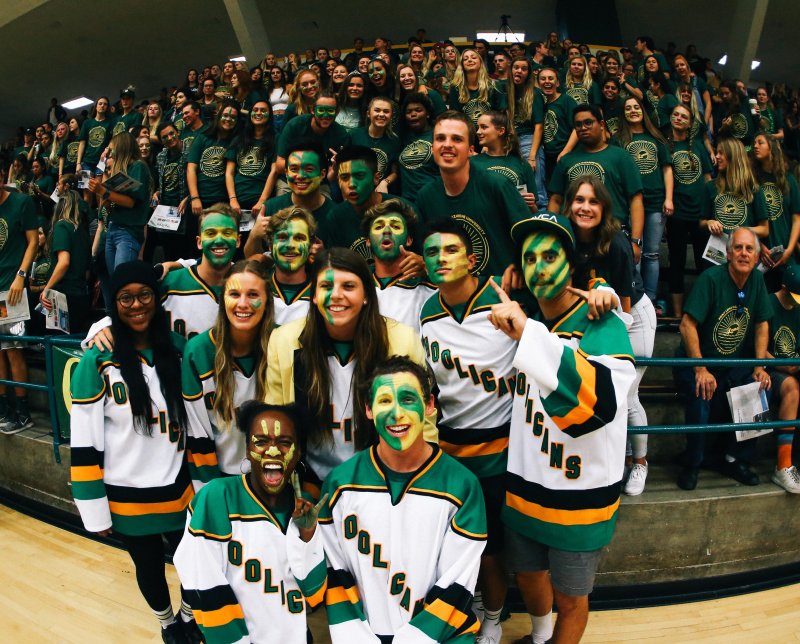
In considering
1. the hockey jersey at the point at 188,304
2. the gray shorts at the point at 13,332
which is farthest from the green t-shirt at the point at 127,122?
the hockey jersey at the point at 188,304

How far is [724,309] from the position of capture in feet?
10.9

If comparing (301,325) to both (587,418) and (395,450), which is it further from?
(587,418)

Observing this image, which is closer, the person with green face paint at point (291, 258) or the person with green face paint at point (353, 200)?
the person with green face paint at point (291, 258)

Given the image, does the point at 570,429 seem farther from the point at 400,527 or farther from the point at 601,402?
the point at 400,527

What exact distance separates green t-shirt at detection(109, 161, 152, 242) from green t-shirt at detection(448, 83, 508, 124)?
278 cm

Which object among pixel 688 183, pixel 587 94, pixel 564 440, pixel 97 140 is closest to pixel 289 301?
pixel 564 440

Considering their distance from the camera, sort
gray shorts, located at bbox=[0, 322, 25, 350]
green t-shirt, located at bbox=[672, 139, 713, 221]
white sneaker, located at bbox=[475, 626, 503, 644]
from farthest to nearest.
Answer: green t-shirt, located at bbox=[672, 139, 713, 221] → gray shorts, located at bbox=[0, 322, 25, 350] → white sneaker, located at bbox=[475, 626, 503, 644]

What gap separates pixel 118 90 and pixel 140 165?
14946 mm

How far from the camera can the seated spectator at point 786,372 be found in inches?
129

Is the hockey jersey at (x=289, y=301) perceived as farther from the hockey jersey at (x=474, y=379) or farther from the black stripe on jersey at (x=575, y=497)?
the black stripe on jersey at (x=575, y=497)

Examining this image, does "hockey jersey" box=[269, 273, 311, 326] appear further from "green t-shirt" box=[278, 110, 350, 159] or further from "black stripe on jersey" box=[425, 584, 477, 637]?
"green t-shirt" box=[278, 110, 350, 159]

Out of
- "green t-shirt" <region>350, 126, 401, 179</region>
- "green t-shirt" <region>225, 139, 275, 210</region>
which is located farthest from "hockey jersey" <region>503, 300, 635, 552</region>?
"green t-shirt" <region>225, 139, 275, 210</region>

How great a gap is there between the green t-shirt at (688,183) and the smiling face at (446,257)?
3.27m

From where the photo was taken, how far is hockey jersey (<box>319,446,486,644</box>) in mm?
2008
